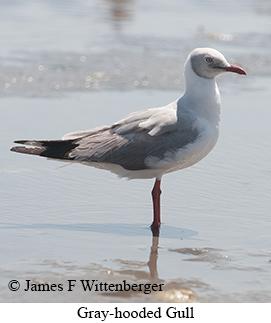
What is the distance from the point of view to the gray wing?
236 inches

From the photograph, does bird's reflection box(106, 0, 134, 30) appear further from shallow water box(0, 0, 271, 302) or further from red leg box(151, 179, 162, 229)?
red leg box(151, 179, 162, 229)

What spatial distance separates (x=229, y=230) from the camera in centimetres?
584

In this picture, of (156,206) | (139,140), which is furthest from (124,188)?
(139,140)

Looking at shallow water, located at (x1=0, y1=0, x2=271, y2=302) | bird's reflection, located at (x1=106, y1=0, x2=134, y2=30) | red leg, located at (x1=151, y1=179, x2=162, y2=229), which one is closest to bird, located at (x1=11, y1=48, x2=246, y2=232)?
red leg, located at (x1=151, y1=179, x2=162, y2=229)

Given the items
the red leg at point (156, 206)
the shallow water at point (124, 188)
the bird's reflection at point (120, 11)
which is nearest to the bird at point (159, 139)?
the red leg at point (156, 206)

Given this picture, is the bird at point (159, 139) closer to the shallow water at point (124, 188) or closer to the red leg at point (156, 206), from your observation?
the red leg at point (156, 206)

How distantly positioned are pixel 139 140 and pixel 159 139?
16 cm

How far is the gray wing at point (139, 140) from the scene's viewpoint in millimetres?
5988

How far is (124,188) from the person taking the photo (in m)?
6.80

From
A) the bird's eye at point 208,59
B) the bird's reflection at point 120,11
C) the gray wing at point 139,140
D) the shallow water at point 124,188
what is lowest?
the bird's reflection at point 120,11

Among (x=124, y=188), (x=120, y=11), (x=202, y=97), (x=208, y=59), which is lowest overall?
(x=120, y=11)

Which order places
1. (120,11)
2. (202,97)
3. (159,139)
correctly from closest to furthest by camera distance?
(159,139), (202,97), (120,11)

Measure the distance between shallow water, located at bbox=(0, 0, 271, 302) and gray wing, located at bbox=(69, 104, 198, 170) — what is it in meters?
0.43

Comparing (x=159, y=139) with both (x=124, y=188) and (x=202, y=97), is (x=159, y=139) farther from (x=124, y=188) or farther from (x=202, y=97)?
(x=124, y=188)
